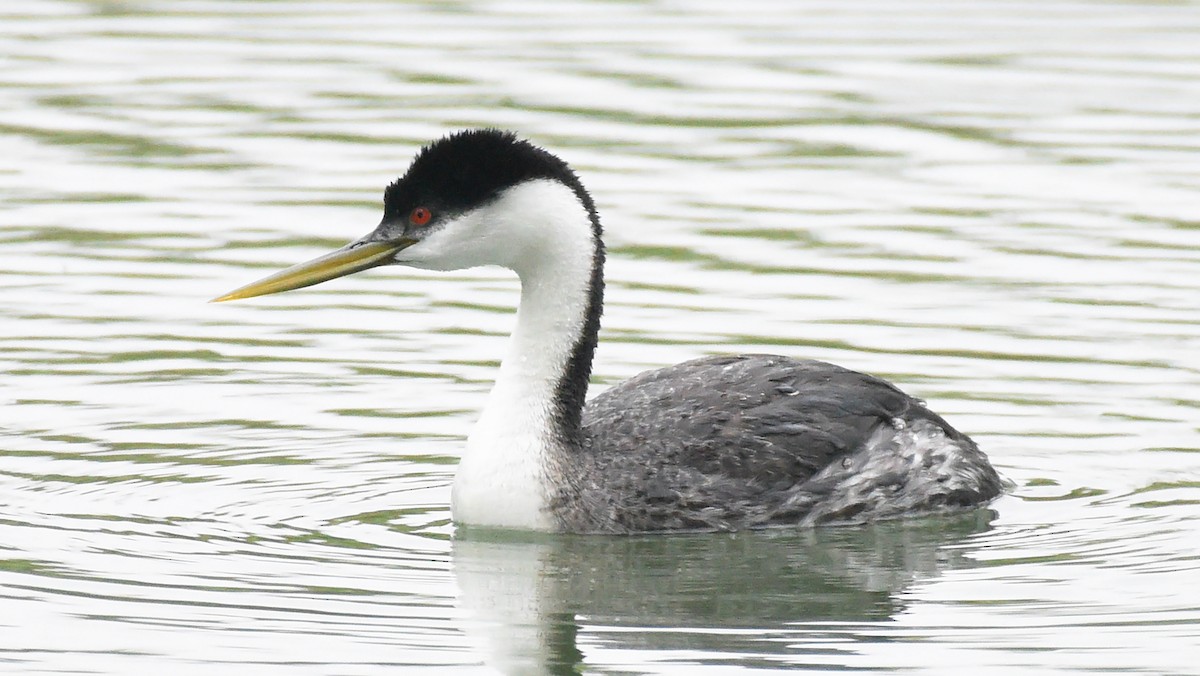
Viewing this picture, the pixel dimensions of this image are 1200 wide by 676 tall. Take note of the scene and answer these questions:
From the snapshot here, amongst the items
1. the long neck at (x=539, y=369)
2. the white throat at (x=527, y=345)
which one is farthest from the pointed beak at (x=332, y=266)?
the long neck at (x=539, y=369)

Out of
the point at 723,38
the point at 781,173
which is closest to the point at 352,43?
the point at 723,38

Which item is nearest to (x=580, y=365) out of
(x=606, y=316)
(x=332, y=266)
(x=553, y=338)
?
(x=553, y=338)

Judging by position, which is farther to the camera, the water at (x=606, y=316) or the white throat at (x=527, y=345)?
the white throat at (x=527, y=345)

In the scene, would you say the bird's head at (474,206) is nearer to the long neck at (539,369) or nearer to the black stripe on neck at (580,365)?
the long neck at (539,369)

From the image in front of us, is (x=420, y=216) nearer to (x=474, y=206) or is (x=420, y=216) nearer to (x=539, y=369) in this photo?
(x=474, y=206)

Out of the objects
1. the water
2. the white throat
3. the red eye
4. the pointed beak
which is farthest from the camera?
the pointed beak

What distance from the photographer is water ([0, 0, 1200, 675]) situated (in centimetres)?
938

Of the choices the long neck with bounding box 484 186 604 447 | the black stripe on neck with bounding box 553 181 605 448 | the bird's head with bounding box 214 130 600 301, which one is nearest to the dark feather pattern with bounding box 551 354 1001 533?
the black stripe on neck with bounding box 553 181 605 448

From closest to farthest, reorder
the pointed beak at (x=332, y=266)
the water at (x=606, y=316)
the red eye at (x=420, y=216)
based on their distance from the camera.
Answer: the water at (x=606, y=316) → the red eye at (x=420, y=216) → the pointed beak at (x=332, y=266)

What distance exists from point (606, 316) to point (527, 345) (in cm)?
302

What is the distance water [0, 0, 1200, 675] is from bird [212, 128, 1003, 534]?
0.16 meters

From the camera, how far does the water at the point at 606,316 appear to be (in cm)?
938

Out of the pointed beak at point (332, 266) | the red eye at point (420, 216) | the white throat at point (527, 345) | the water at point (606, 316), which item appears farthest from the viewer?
the pointed beak at point (332, 266)

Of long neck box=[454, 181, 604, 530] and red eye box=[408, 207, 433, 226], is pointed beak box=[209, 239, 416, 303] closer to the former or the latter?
red eye box=[408, 207, 433, 226]
